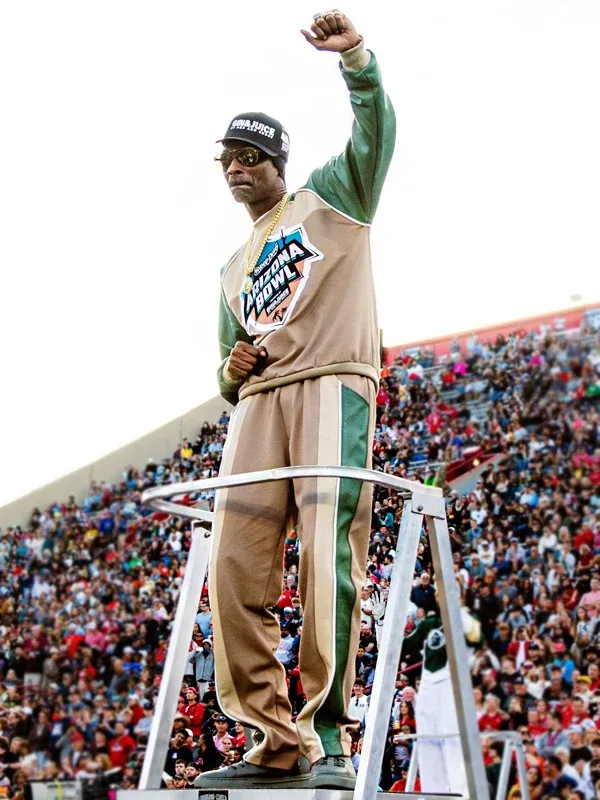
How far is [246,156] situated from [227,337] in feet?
1.53

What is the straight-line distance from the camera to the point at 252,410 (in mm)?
2492

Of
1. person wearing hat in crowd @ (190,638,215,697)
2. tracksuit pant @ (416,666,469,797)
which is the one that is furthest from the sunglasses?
tracksuit pant @ (416,666,469,797)

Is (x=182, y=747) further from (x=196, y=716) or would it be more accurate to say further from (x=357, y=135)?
(x=357, y=135)

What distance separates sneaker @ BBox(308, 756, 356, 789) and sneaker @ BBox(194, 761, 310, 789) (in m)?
0.09

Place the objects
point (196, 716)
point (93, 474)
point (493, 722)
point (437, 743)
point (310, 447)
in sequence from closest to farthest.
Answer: point (310, 447) → point (196, 716) → point (437, 743) → point (493, 722) → point (93, 474)

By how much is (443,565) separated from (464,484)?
6577mm

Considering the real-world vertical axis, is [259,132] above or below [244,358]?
above

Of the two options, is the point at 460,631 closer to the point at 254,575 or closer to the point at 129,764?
the point at 254,575

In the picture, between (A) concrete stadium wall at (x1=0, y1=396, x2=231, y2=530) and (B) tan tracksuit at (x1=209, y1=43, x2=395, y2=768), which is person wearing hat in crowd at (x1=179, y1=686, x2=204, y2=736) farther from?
(A) concrete stadium wall at (x1=0, y1=396, x2=231, y2=530)

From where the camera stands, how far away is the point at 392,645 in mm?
1914

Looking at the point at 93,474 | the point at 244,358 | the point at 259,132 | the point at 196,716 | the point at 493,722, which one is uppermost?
the point at 93,474

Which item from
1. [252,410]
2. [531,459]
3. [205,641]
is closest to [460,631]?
[252,410]

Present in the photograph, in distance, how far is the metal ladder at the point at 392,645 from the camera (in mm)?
1864

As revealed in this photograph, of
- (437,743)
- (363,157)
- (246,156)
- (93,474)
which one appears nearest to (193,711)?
(437,743)
